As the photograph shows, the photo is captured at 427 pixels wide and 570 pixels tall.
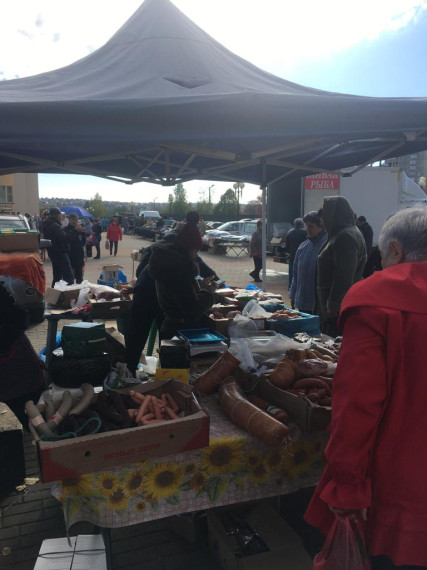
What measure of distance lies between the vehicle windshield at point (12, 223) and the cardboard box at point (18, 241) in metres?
3.25

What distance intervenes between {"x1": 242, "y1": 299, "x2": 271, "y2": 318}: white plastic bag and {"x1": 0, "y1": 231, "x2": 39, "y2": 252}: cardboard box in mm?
4241

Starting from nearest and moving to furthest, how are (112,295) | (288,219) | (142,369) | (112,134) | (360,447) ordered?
(360,447), (112,134), (142,369), (112,295), (288,219)

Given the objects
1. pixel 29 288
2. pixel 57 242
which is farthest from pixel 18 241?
pixel 57 242

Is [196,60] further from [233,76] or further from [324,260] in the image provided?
[324,260]

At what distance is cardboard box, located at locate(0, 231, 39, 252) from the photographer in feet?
22.6

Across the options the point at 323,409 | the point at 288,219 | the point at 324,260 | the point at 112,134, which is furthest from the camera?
the point at 288,219

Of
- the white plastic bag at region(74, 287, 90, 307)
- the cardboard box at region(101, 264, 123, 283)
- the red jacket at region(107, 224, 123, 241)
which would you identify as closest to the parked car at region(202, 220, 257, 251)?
the red jacket at region(107, 224, 123, 241)

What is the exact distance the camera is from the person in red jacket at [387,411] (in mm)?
1409

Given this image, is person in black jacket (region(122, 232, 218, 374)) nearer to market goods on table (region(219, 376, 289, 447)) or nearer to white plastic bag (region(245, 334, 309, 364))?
white plastic bag (region(245, 334, 309, 364))

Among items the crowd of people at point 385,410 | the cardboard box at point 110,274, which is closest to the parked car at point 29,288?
the cardboard box at point 110,274

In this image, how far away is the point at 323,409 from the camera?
85.5 inches

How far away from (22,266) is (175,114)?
513 centimetres

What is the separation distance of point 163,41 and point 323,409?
3.39 metres

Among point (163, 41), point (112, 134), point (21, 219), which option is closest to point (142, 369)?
point (112, 134)
